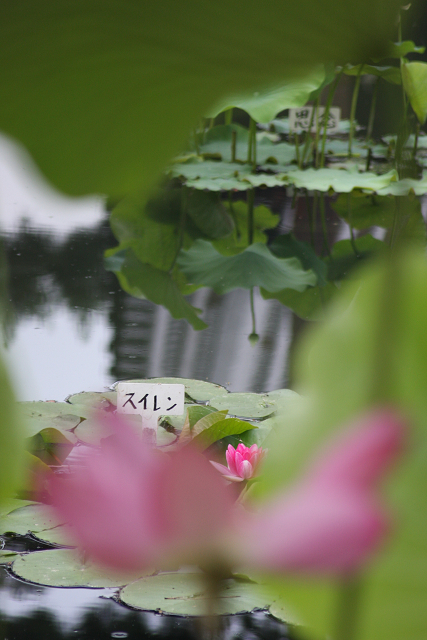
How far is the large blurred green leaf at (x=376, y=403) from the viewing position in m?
0.04

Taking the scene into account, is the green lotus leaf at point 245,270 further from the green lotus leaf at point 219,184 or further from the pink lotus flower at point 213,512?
the pink lotus flower at point 213,512

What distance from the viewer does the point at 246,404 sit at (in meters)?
0.94

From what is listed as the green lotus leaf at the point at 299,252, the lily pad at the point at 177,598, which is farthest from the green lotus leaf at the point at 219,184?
the lily pad at the point at 177,598

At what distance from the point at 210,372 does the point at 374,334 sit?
112 centimetres

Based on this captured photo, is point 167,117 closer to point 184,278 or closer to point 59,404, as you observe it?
point 59,404

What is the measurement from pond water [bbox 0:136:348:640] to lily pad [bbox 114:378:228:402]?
5 centimetres

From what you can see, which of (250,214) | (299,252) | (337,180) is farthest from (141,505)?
Result: (337,180)

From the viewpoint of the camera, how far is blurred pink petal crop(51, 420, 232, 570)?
31 mm

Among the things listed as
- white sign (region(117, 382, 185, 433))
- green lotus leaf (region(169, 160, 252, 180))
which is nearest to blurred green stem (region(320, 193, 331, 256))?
green lotus leaf (region(169, 160, 252, 180))

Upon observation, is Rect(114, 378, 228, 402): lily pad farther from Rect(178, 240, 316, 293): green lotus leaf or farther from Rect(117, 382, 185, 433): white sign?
Rect(178, 240, 316, 293): green lotus leaf

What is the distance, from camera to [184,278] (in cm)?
151

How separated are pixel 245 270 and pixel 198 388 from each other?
2.03 ft

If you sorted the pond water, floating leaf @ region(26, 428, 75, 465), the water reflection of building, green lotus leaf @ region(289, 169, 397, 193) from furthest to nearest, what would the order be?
green lotus leaf @ region(289, 169, 397, 193) → the water reflection of building → floating leaf @ region(26, 428, 75, 465) → the pond water

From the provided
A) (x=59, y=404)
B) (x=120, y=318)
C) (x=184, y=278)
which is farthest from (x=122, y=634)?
(x=184, y=278)
